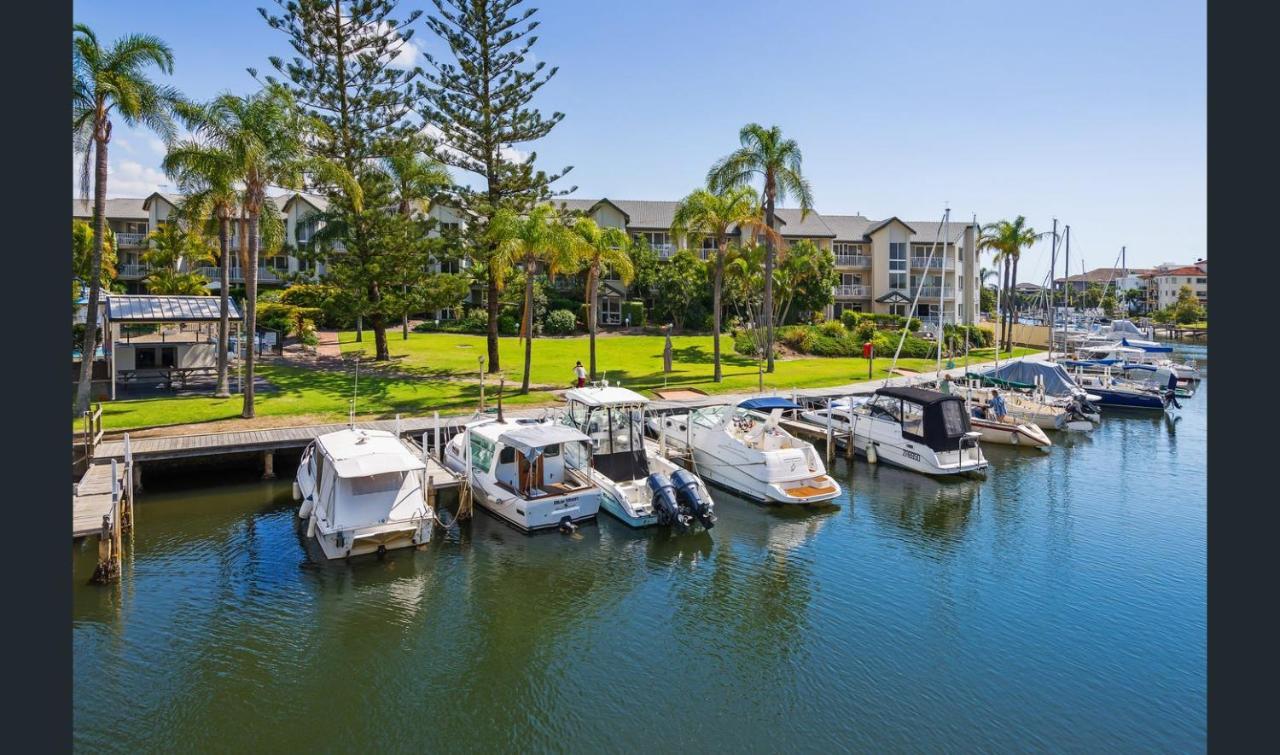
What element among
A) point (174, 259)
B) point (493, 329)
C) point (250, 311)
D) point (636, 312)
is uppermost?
point (174, 259)

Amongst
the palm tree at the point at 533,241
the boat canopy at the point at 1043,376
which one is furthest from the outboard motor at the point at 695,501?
the boat canopy at the point at 1043,376

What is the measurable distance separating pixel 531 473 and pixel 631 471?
3003mm

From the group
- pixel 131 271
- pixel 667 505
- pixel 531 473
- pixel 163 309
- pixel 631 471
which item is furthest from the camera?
pixel 131 271

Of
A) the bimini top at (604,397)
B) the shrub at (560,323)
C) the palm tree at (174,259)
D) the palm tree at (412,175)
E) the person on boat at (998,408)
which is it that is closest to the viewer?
the bimini top at (604,397)

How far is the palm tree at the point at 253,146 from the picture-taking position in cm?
2586

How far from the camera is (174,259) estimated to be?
165 ft

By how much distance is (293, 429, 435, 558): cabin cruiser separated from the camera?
17500 millimetres

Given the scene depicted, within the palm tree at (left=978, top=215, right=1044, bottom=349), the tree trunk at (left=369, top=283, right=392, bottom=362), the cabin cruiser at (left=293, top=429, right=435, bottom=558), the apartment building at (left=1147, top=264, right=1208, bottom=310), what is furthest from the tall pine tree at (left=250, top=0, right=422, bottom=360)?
the apartment building at (left=1147, top=264, right=1208, bottom=310)

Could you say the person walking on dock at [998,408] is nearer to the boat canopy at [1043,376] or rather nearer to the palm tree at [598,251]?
the boat canopy at [1043,376]

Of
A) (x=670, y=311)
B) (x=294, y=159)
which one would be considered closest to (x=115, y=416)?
(x=294, y=159)

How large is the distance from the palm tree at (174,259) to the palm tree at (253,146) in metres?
23.2

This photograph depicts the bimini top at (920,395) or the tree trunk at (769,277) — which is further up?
the tree trunk at (769,277)

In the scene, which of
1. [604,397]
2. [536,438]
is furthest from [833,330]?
[536,438]

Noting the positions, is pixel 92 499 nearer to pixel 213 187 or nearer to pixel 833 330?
pixel 213 187
